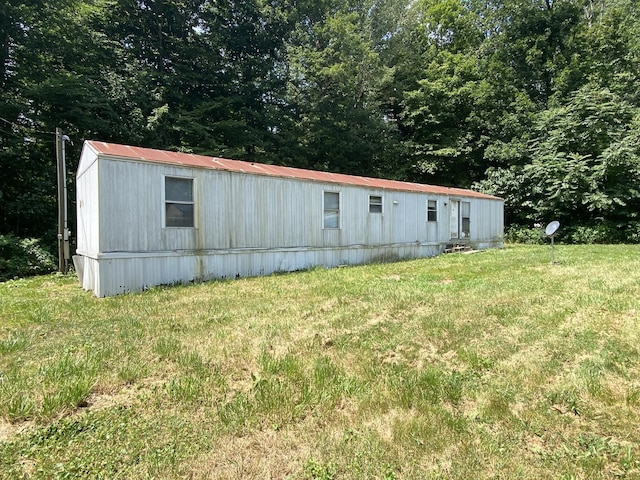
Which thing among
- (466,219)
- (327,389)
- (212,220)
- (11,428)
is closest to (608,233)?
(466,219)

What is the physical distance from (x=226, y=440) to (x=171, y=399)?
744mm

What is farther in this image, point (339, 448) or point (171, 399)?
point (171, 399)

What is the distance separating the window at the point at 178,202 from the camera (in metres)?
7.48

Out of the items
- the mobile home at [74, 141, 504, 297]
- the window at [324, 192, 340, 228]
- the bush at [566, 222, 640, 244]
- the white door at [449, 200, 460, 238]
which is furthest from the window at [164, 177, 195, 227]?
the bush at [566, 222, 640, 244]

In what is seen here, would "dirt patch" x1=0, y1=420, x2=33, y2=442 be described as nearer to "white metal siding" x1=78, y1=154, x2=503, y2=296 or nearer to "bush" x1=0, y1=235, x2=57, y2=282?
"white metal siding" x1=78, y1=154, x2=503, y2=296

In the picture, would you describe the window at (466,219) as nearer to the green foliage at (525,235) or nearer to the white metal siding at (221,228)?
the white metal siding at (221,228)

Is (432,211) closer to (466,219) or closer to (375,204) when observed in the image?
(466,219)

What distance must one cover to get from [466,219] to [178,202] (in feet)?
35.8

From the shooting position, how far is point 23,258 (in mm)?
10578

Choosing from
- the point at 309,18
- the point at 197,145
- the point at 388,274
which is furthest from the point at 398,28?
the point at 388,274

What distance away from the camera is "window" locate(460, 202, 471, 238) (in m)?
14.0

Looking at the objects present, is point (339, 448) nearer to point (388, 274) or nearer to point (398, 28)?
point (388, 274)

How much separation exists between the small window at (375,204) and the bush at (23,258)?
9.82 metres

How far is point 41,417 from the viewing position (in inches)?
97.6
